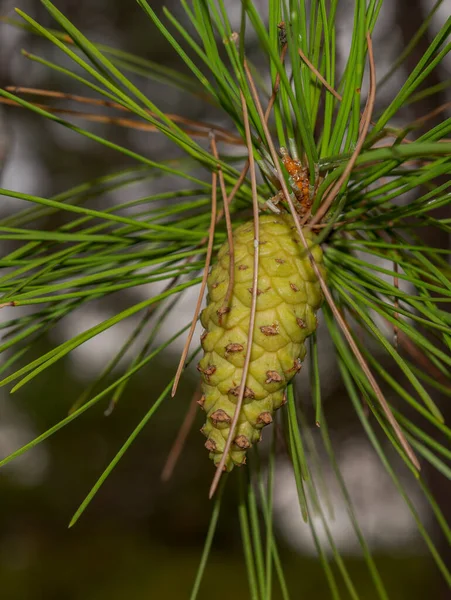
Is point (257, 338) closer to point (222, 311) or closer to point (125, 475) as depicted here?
point (222, 311)

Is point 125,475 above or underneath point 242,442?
underneath

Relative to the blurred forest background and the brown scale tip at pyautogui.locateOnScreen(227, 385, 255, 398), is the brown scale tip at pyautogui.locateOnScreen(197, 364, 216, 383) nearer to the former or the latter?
the brown scale tip at pyautogui.locateOnScreen(227, 385, 255, 398)

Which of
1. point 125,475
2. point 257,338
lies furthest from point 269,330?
point 125,475

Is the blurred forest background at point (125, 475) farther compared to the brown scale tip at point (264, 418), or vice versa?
the blurred forest background at point (125, 475)

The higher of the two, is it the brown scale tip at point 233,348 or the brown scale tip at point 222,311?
the brown scale tip at point 222,311

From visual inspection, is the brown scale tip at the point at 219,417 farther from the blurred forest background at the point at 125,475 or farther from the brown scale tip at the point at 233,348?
the blurred forest background at the point at 125,475

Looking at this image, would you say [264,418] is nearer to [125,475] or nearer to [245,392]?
[245,392]

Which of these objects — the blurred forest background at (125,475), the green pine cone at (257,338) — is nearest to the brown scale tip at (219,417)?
the green pine cone at (257,338)

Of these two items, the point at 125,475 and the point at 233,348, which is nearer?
the point at 233,348
